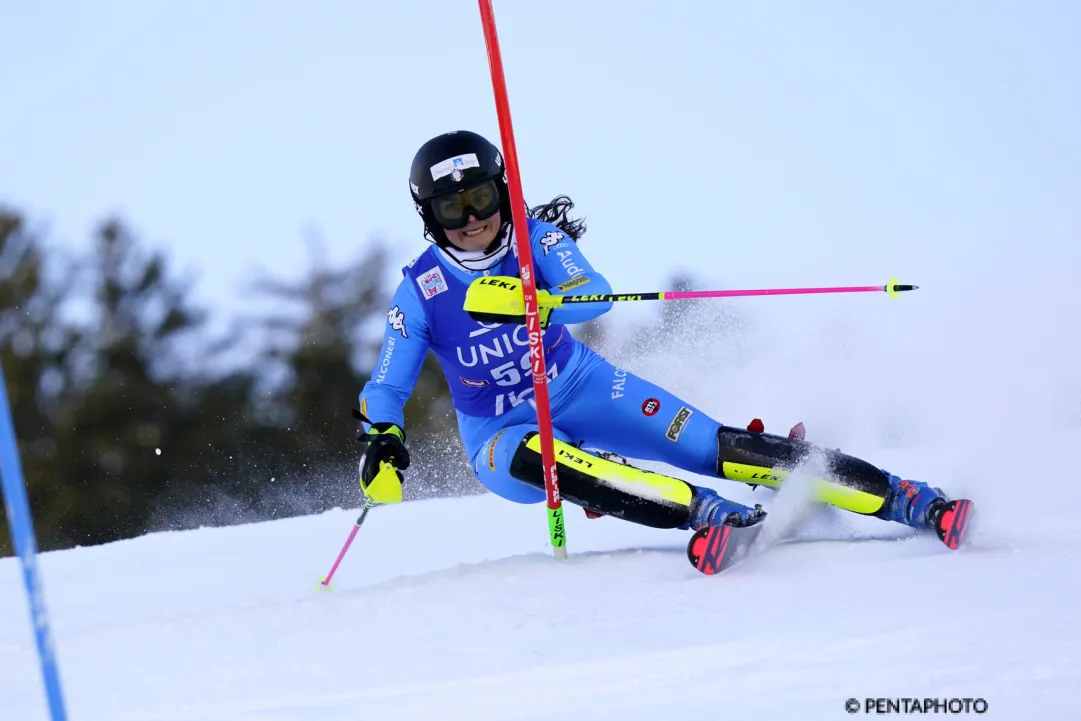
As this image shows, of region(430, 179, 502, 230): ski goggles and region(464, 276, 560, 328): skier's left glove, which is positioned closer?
region(464, 276, 560, 328): skier's left glove

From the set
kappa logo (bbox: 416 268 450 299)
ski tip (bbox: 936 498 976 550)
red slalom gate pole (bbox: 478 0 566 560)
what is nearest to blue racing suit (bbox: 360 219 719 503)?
kappa logo (bbox: 416 268 450 299)

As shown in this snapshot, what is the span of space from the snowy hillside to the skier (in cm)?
20

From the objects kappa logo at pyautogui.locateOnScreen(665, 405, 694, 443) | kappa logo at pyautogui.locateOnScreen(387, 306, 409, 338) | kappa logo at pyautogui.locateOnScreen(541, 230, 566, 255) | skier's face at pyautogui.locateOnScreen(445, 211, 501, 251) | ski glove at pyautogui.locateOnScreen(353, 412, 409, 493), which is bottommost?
kappa logo at pyautogui.locateOnScreen(665, 405, 694, 443)

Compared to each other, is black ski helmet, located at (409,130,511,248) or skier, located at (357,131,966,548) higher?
black ski helmet, located at (409,130,511,248)

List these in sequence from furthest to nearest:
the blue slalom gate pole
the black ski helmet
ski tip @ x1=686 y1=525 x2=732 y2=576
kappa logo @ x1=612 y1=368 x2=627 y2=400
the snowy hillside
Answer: kappa logo @ x1=612 y1=368 x2=627 y2=400 < the black ski helmet < ski tip @ x1=686 y1=525 x2=732 y2=576 < the snowy hillside < the blue slalom gate pole

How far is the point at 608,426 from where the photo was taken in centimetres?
417

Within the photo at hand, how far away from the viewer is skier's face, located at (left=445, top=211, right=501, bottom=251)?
12.8 ft

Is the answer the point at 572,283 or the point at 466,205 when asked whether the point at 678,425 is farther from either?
the point at 466,205

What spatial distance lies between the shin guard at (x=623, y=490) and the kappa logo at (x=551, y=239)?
79cm

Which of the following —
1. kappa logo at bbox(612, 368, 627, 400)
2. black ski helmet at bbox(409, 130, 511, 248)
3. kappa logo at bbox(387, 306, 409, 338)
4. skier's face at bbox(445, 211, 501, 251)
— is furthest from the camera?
kappa logo at bbox(612, 368, 627, 400)

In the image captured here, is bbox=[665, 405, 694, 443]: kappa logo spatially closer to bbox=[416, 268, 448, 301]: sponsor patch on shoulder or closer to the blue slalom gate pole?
bbox=[416, 268, 448, 301]: sponsor patch on shoulder

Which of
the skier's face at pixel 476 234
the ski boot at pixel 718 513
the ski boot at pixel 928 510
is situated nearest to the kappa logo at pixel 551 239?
the skier's face at pixel 476 234

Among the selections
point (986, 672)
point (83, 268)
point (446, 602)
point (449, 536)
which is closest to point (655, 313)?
point (449, 536)

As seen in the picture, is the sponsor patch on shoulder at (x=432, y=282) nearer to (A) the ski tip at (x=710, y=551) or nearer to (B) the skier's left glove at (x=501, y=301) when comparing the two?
(B) the skier's left glove at (x=501, y=301)
